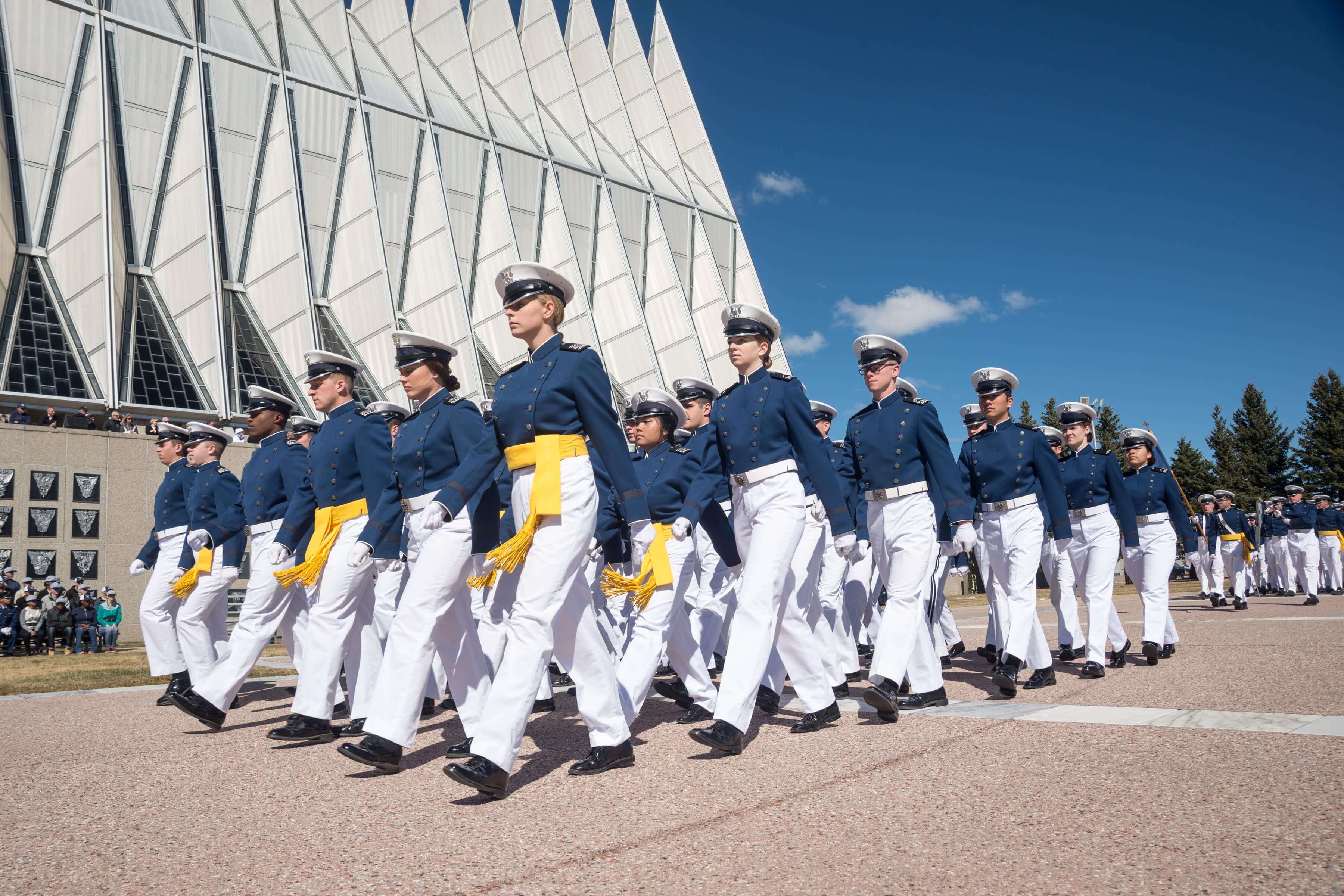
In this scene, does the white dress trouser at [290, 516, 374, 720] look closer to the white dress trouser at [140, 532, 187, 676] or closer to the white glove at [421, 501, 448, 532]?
the white glove at [421, 501, 448, 532]

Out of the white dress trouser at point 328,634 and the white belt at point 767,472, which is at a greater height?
the white belt at point 767,472

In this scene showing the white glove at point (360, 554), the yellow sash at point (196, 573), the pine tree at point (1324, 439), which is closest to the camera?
the white glove at point (360, 554)

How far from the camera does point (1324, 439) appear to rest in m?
56.5

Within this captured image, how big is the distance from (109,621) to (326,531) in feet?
46.2

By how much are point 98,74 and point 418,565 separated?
28.4 metres

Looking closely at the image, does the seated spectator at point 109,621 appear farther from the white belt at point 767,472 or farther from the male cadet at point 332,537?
the white belt at point 767,472

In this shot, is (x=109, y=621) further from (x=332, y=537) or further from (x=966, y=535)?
(x=966, y=535)

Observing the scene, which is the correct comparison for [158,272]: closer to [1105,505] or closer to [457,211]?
[457,211]

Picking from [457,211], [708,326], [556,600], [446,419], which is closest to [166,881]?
[556,600]

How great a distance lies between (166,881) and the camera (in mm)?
2605

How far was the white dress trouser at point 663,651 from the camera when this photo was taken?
5102 millimetres

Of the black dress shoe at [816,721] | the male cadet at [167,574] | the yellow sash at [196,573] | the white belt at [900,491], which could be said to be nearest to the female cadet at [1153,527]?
the white belt at [900,491]

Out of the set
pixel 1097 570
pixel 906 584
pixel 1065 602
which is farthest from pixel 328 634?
pixel 1097 570

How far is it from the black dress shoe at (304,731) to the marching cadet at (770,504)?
235 centimetres
